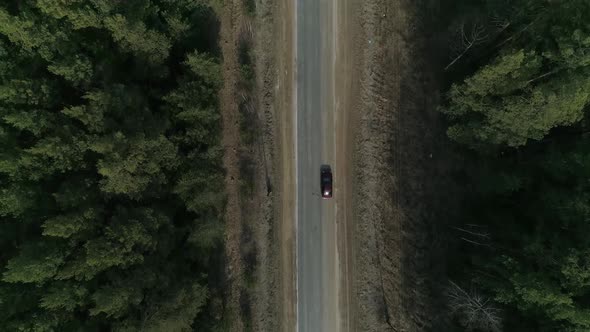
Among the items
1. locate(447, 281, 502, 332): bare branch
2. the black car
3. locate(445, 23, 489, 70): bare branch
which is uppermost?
locate(445, 23, 489, 70): bare branch

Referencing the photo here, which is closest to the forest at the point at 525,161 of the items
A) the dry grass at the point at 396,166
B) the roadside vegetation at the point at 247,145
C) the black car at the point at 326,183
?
the dry grass at the point at 396,166

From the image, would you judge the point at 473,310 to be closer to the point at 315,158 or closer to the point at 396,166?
the point at 396,166

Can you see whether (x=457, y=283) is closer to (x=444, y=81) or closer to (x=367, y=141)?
(x=367, y=141)

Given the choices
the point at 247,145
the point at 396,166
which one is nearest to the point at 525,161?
the point at 396,166

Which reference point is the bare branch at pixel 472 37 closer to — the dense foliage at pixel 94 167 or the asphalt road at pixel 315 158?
the asphalt road at pixel 315 158

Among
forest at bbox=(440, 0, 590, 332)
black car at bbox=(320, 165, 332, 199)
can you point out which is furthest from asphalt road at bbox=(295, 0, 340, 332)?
forest at bbox=(440, 0, 590, 332)

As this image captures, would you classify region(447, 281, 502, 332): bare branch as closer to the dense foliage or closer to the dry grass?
the dry grass
